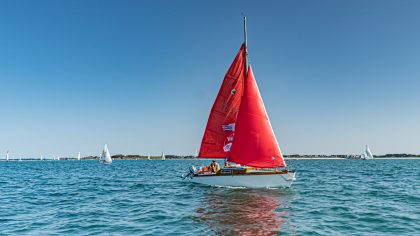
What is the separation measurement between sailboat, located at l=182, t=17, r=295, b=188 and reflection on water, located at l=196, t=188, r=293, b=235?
59.1 inches

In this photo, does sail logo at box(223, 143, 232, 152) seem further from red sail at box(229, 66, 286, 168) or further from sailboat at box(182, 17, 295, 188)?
red sail at box(229, 66, 286, 168)

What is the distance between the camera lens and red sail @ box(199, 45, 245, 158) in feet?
101

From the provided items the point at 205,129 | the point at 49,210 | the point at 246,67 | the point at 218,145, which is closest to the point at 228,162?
the point at 218,145

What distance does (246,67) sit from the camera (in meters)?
30.7

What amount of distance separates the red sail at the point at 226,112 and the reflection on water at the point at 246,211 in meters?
5.22

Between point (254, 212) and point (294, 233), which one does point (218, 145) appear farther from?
point (294, 233)

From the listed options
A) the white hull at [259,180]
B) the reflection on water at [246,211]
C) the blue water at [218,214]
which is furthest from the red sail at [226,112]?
the blue water at [218,214]

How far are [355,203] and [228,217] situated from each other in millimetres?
10338

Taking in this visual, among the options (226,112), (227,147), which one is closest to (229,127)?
(226,112)

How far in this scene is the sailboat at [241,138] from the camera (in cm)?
2784

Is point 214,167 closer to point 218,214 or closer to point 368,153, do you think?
point 218,214

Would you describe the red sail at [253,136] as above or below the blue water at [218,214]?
above

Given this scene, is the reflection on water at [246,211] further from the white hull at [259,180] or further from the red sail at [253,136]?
the red sail at [253,136]

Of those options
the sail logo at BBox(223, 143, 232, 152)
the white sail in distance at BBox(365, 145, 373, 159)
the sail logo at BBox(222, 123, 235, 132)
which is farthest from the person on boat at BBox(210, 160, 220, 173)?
the white sail in distance at BBox(365, 145, 373, 159)
